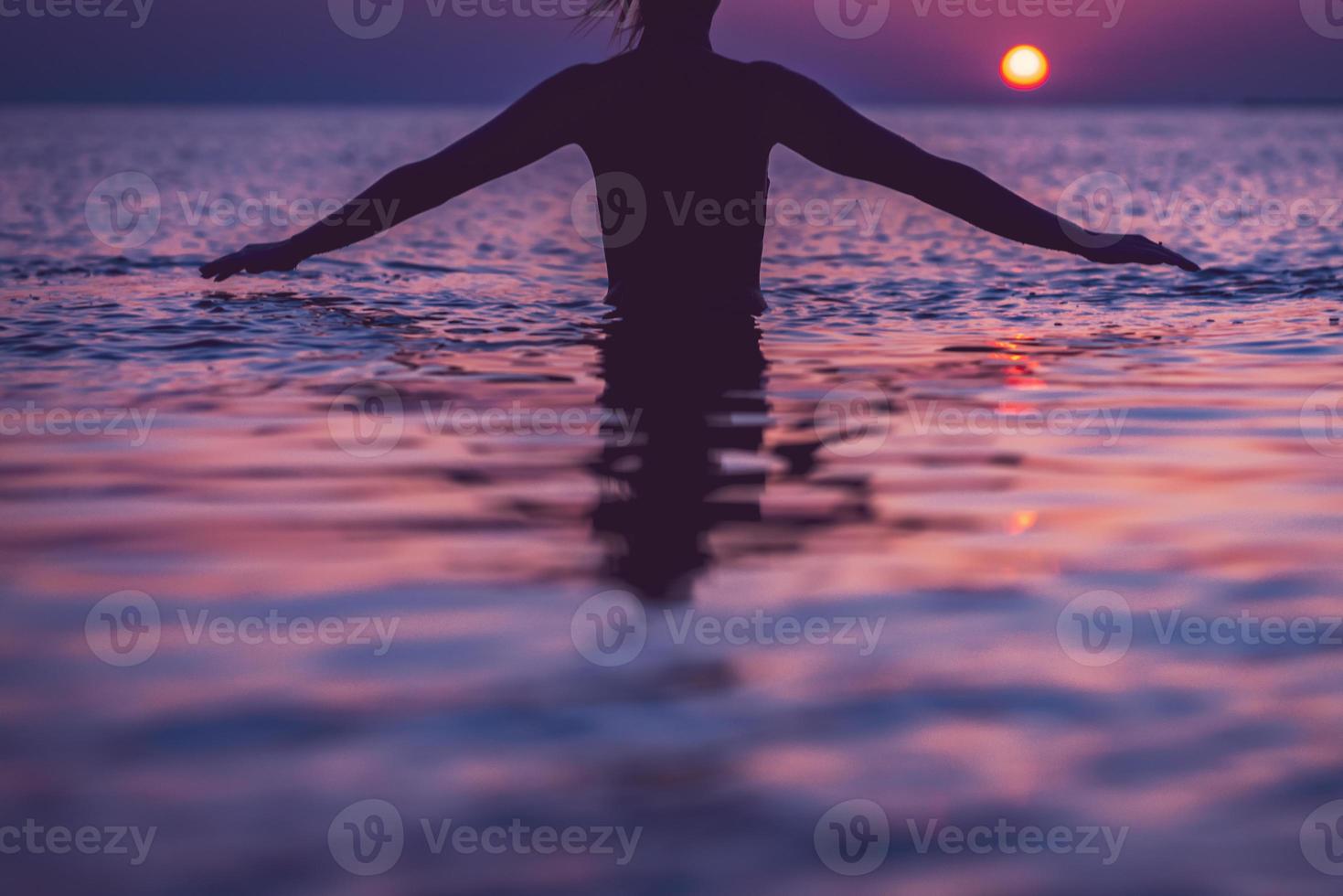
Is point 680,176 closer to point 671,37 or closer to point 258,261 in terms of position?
point 671,37

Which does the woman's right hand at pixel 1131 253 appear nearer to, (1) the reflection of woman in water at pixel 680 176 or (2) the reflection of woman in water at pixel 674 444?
(1) the reflection of woman in water at pixel 680 176

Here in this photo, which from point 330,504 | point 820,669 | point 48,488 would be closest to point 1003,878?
point 820,669

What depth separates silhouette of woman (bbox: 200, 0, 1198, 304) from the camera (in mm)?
6184

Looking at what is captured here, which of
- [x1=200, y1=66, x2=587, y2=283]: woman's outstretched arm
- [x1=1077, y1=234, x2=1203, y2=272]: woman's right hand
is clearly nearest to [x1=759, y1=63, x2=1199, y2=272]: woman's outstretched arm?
[x1=1077, y1=234, x2=1203, y2=272]: woman's right hand

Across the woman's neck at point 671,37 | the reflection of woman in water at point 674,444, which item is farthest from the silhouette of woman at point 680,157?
the reflection of woman in water at point 674,444

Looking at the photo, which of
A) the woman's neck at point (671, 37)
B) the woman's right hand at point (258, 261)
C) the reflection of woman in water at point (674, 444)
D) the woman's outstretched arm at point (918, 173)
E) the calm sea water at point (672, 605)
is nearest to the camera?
the calm sea water at point (672, 605)

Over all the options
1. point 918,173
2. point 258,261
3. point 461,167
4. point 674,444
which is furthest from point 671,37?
point 674,444

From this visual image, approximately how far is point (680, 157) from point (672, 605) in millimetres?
3858

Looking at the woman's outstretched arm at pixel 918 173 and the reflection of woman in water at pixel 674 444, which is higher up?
the woman's outstretched arm at pixel 918 173

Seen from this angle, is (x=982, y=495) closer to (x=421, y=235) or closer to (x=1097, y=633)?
(x=1097, y=633)

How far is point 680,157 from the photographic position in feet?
21.6

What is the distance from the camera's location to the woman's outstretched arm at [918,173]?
6.12 m

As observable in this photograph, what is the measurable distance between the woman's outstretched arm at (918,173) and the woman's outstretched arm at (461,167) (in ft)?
3.03

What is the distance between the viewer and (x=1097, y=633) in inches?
117
